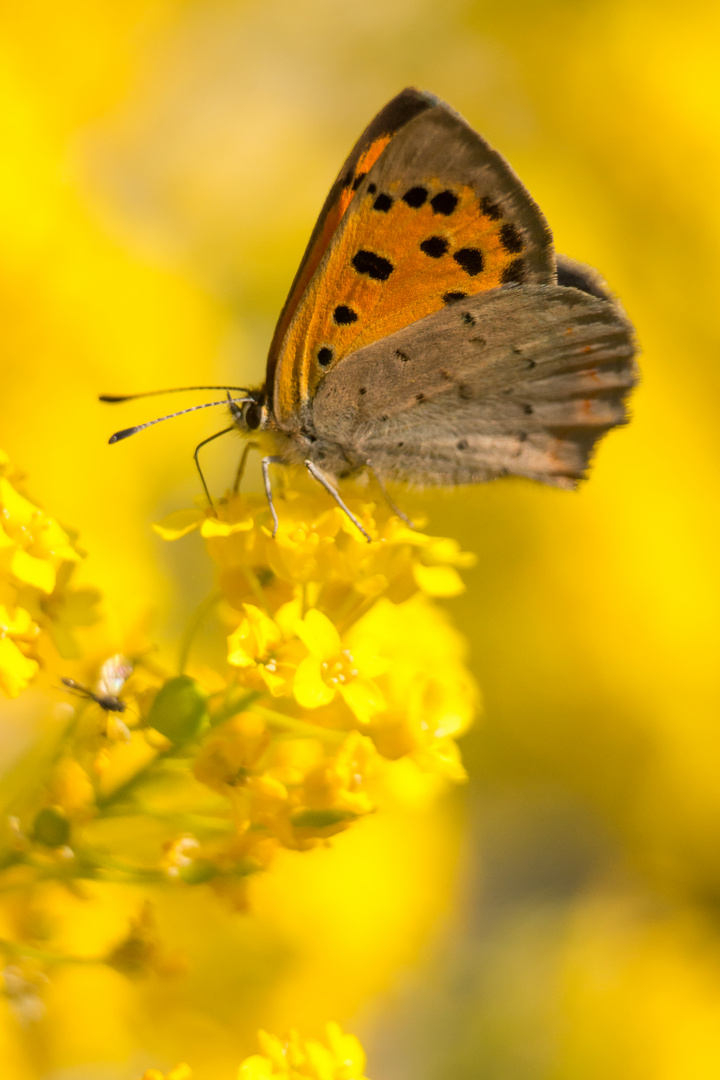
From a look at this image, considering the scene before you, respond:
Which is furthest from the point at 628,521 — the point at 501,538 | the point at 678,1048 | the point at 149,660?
the point at 149,660

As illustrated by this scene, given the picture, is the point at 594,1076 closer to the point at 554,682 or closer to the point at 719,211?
the point at 554,682

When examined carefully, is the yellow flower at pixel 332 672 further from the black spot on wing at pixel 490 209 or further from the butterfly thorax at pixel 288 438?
the black spot on wing at pixel 490 209

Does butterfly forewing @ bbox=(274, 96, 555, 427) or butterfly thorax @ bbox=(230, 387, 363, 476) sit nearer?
butterfly forewing @ bbox=(274, 96, 555, 427)

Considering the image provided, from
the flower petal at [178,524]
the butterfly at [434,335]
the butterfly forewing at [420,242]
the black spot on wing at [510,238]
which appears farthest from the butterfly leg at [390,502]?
the black spot on wing at [510,238]


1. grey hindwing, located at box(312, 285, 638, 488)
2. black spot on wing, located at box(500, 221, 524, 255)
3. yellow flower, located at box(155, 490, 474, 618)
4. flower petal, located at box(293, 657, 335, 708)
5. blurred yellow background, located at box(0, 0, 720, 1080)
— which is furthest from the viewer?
blurred yellow background, located at box(0, 0, 720, 1080)

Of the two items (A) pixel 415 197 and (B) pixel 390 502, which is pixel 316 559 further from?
(A) pixel 415 197

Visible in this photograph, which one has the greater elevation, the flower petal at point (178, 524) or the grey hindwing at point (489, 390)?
the grey hindwing at point (489, 390)

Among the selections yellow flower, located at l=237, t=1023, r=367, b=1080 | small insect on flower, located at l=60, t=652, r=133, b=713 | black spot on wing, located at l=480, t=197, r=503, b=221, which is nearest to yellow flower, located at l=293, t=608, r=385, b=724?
small insect on flower, located at l=60, t=652, r=133, b=713

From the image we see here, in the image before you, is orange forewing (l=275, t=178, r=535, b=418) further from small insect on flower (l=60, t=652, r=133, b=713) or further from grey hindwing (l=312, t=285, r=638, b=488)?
small insect on flower (l=60, t=652, r=133, b=713)
